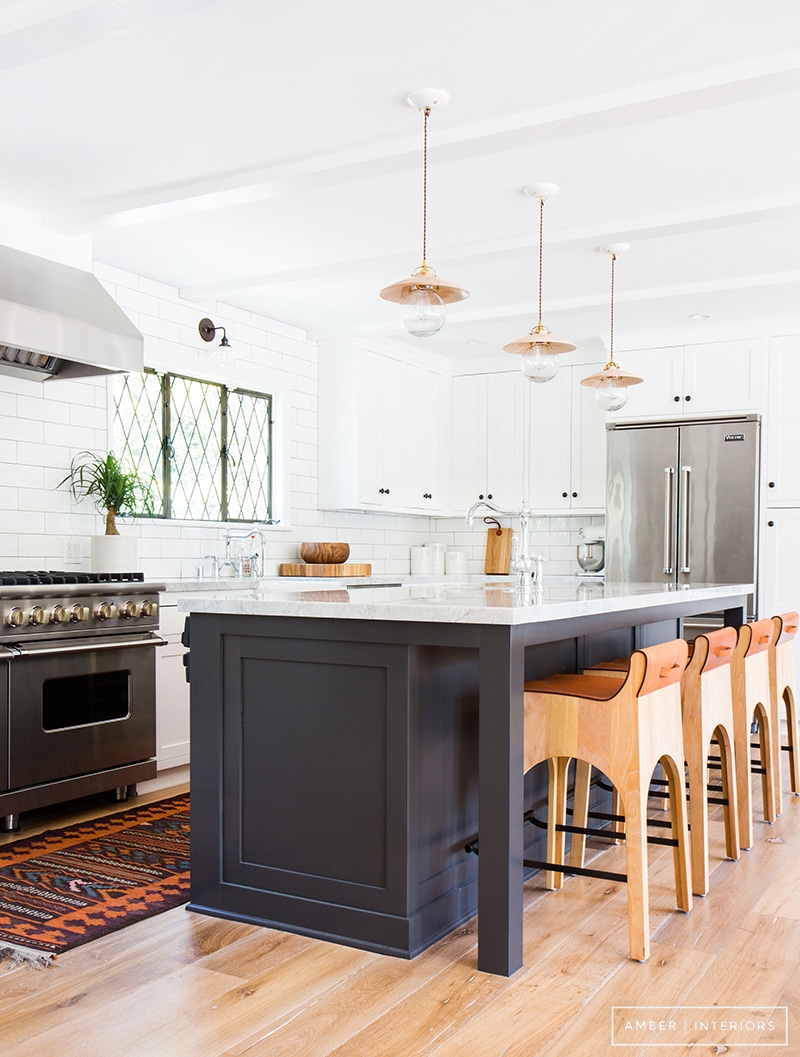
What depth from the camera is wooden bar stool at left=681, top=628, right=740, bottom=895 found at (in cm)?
304

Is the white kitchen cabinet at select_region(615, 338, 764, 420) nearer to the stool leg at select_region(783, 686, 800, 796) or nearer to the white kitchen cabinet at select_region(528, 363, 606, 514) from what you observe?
the white kitchen cabinet at select_region(528, 363, 606, 514)

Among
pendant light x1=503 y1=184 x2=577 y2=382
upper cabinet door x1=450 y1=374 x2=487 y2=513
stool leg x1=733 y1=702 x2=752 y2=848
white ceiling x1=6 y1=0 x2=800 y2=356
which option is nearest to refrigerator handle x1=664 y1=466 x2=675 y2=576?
white ceiling x1=6 y1=0 x2=800 y2=356

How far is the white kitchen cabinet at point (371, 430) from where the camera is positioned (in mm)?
6465

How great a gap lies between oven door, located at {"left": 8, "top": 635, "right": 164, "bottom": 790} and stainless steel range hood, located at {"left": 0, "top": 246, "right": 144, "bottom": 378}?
1.20 metres

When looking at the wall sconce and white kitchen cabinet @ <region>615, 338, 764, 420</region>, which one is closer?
the wall sconce

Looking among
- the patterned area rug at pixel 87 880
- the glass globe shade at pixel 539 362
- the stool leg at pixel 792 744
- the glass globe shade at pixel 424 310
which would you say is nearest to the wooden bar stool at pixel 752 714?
the stool leg at pixel 792 744

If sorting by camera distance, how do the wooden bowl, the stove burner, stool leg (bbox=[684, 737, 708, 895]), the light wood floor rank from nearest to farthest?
the light wood floor, stool leg (bbox=[684, 737, 708, 895]), the stove burner, the wooden bowl

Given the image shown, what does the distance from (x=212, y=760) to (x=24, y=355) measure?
2.28 metres

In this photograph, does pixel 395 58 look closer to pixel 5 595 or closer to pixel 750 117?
pixel 750 117

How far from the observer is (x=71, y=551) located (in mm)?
4754

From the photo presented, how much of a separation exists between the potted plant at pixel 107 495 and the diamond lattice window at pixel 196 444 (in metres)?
0.31

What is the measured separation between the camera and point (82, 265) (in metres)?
4.68

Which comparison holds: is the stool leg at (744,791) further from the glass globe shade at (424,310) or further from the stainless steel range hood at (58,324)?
the stainless steel range hood at (58,324)

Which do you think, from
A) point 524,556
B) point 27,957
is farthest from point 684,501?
point 27,957
